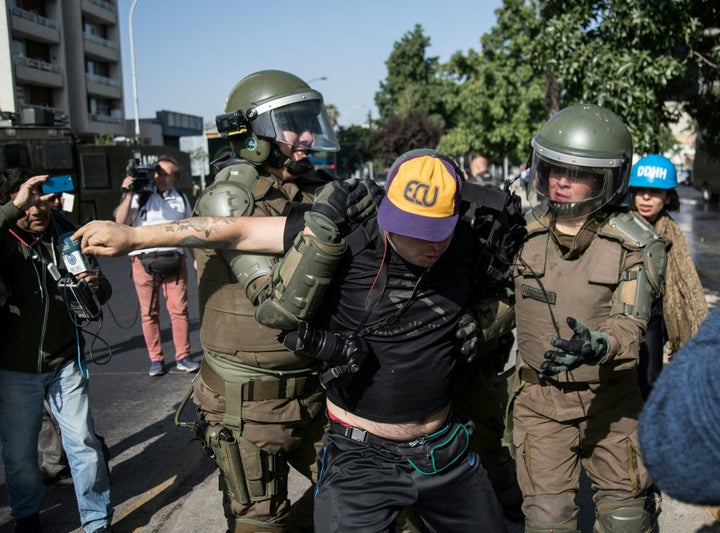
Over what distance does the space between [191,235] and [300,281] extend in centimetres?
46

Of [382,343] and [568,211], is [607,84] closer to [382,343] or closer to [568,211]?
[568,211]

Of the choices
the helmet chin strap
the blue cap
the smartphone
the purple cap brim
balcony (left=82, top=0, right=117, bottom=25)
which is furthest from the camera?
balcony (left=82, top=0, right=117, bottom=25)

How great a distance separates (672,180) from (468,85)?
17755 mm

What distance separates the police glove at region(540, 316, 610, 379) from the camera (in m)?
2.13

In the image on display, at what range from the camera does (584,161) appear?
2.72m

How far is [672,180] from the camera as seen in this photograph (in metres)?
3.88

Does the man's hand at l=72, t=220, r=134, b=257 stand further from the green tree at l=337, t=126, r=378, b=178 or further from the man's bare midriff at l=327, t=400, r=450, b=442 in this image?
Answer: the green tree at l=337, t=126, r=378, b=178

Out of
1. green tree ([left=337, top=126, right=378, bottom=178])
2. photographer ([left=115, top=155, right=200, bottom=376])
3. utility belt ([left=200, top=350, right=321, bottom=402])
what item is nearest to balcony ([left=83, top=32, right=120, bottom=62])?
green tree ([left=337, top=126, right=378, bottom=178])

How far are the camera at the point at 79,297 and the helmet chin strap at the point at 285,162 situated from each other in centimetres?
109

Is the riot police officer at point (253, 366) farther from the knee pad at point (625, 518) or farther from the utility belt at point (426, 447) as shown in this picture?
the knee pad at point (625, 518)

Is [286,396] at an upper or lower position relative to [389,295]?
lower

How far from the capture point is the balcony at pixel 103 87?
39625 millimetres

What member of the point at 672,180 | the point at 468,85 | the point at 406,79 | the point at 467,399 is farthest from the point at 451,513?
the point at 406,79

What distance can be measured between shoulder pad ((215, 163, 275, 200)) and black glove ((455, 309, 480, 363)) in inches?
39.3
